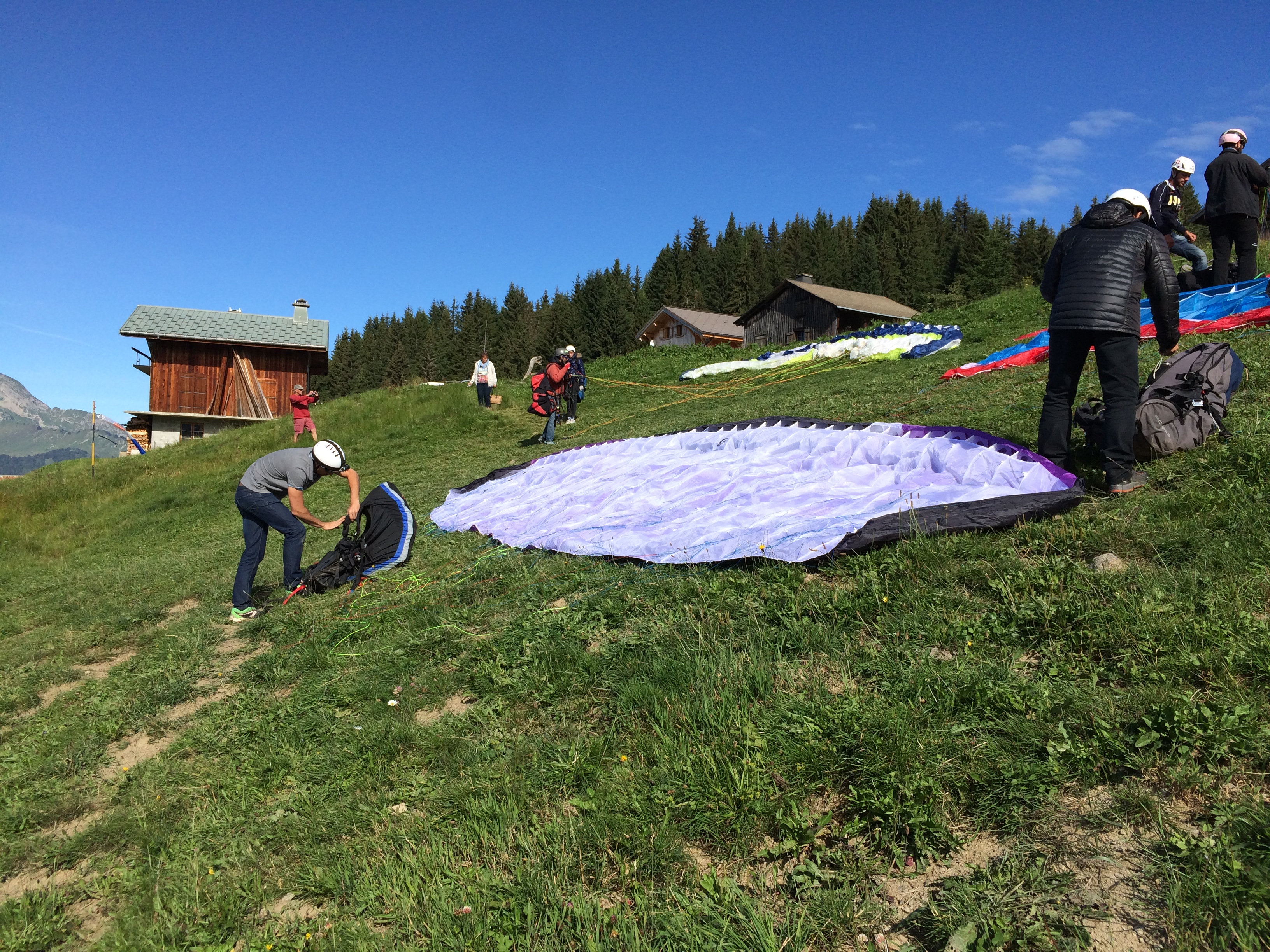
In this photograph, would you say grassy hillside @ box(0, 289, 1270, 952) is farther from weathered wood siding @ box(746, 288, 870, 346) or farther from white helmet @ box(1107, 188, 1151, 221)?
weathered wood siding @ box(746, 288, 870, 346)

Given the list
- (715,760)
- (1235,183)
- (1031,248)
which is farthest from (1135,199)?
(1031,248)

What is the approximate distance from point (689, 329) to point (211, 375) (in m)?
33.0

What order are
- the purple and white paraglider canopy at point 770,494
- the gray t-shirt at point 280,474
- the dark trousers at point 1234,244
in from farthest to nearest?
the dark trousers at point 1234,244, the gray t-shirt at point 280,474, the purple and white paraglider canopy at point 770,494

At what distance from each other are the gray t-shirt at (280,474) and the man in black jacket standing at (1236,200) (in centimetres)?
1143

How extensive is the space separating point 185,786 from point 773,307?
45136 mm

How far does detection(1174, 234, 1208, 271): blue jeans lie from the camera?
35.0ft

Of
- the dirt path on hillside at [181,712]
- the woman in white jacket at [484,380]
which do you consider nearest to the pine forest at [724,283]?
the woman in white jacket at [484,380]

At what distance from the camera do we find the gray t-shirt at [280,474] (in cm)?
675

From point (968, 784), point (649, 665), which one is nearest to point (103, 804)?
point (649, 665)

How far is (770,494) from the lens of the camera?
6430 mm

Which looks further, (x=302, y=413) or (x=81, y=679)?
(x=302, y=413)

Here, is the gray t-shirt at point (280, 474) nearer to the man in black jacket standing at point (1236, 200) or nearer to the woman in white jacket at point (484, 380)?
the man in black jacket standing at point (1236, 200)

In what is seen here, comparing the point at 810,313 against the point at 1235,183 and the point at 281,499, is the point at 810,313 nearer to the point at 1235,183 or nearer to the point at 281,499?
the point at 1235,183

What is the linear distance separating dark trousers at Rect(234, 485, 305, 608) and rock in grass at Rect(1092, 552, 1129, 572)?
247 inches
